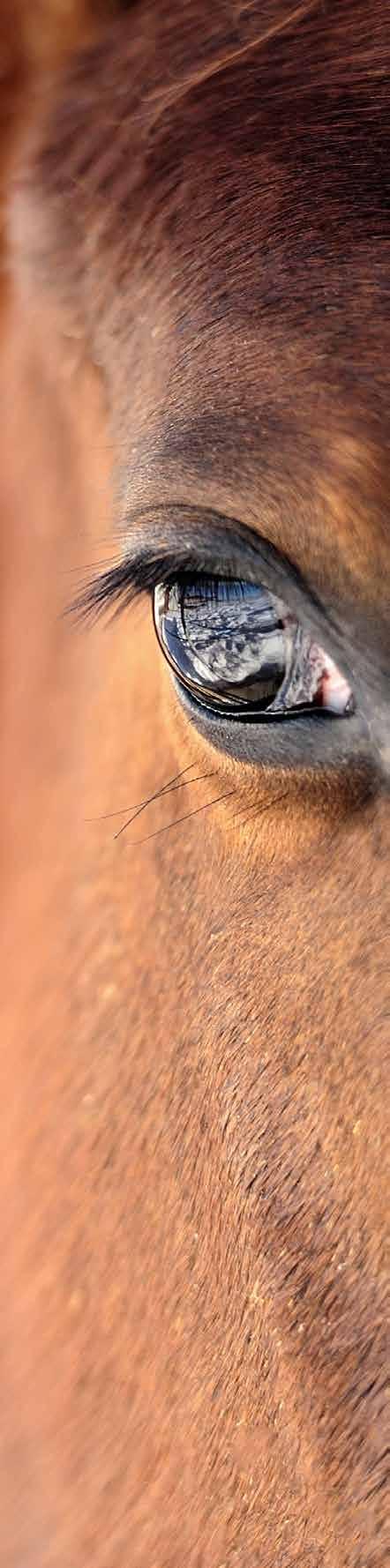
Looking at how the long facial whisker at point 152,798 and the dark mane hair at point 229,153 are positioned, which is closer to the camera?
the dark mane hair at point 229,153

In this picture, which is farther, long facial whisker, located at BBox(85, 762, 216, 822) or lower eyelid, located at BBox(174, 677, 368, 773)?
long facial whisker, located at BBox(85, 762, 216, 822)

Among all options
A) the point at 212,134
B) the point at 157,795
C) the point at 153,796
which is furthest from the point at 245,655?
the point at 212,134

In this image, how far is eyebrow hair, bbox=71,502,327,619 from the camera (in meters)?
0.83

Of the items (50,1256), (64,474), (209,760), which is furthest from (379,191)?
(50,1256)

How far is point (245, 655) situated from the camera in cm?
88

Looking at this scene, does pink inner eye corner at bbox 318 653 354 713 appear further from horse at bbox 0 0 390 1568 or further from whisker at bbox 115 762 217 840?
whisker at bbox 115 762 217 840

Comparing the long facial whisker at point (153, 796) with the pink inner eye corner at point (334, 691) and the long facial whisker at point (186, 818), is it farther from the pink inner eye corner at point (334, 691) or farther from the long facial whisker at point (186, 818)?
the pink inner eye corner at point (334, 691)

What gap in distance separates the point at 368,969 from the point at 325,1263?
0.16 metres

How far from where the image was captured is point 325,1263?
2.68 feet

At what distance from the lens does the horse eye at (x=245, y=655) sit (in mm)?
860

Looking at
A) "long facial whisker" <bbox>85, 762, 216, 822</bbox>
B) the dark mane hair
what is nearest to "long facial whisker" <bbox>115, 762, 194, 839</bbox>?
"long facial whisker" <bbox>85, 762, 216, 822</bbox>

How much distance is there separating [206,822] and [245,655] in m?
0.13

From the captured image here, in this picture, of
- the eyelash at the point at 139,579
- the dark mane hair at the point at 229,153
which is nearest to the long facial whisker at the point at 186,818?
the eyelash at the point at 139,579

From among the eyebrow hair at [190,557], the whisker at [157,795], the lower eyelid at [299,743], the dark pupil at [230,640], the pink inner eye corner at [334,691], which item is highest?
the eyebrow hair at [190,557]
